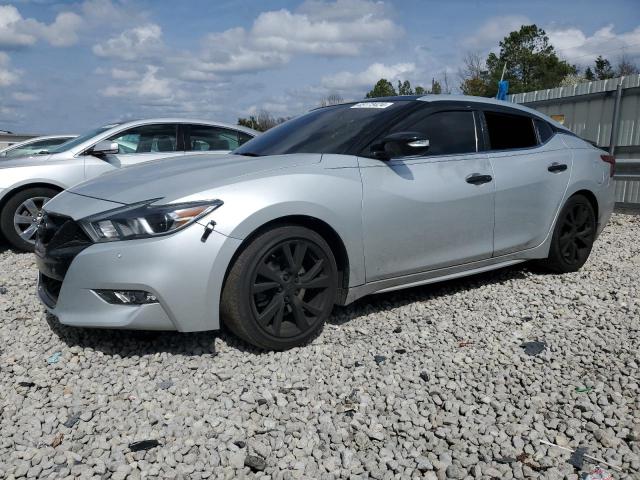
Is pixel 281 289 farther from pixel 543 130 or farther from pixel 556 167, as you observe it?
pixel 543 130

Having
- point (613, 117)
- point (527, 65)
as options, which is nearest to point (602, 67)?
→ point (527, 65)

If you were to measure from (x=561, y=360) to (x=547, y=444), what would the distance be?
0.93 metres

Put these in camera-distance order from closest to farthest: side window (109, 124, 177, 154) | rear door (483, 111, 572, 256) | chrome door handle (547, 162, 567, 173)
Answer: rear door (483, 111, 572, 256) < chrome door handle (547, 162, 567, 173) < side window (109, 124, 177, 154)

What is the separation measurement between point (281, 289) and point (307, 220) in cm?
44

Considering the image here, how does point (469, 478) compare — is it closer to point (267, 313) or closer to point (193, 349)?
point (267, 313)

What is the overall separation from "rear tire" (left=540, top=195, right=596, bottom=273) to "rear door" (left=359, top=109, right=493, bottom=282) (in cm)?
94

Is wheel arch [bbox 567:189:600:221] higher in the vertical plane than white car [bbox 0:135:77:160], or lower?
lower

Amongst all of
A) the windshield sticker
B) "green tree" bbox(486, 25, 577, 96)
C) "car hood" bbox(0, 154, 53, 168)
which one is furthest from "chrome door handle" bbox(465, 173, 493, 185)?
"green tree" bbox(486, 25, 577, 96)

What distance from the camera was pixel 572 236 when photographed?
4969mm

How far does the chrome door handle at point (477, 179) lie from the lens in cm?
407

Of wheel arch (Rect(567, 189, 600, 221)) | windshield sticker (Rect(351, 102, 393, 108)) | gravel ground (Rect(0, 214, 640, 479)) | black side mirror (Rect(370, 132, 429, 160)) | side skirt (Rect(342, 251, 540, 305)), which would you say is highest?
windshield sticker (Rect(351, 102, 393, 108))

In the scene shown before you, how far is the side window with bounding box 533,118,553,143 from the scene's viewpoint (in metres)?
4.78

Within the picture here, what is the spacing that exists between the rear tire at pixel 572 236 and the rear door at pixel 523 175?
20 cm

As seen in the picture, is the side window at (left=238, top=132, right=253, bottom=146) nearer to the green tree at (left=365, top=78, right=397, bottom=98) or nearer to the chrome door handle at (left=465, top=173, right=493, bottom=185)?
the chrome door handle at (left=465, top=173, right=493, bottom=185)
